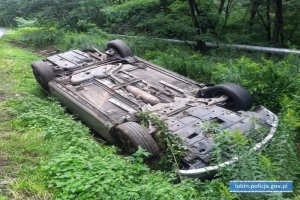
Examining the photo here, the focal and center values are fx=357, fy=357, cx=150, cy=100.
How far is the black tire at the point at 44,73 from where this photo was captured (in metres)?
8.05

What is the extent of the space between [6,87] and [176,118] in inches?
182

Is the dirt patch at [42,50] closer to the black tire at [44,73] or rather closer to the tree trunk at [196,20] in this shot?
the black tire at [44,73]

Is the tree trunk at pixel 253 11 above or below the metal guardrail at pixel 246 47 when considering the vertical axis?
above

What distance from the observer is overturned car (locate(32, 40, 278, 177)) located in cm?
529

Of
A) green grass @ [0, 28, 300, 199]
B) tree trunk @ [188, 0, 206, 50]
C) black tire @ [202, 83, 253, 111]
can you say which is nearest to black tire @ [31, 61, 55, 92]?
green grass @ [0, 28, 300, 199]

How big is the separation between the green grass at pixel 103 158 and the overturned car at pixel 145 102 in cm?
32

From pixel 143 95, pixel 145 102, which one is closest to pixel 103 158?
pixel 145 102

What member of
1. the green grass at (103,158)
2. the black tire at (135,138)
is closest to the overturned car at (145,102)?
the black tire at (135,138)

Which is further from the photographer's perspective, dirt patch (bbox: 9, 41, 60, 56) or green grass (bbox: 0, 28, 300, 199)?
dirt patch (bbox: 9, 41, 60, 56)

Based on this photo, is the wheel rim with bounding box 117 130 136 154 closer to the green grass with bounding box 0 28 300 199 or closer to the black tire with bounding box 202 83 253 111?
the green grass with bounding box 0 28 300 199

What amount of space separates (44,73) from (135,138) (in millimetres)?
3714

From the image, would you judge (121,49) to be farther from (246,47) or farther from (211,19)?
(246,47)

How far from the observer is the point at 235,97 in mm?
6367

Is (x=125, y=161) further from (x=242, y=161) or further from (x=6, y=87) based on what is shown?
(x=6, y=87)
